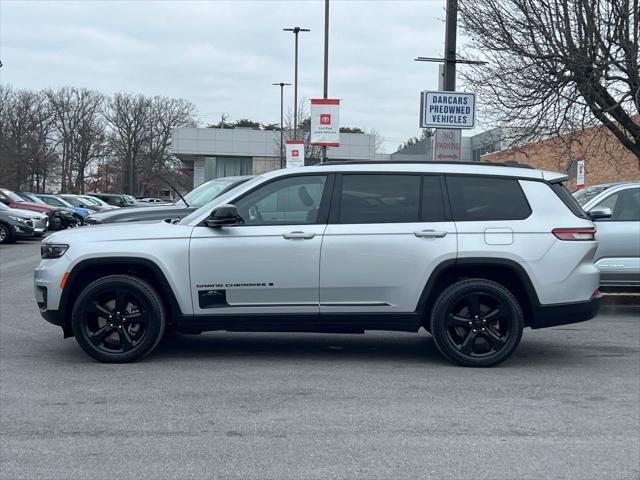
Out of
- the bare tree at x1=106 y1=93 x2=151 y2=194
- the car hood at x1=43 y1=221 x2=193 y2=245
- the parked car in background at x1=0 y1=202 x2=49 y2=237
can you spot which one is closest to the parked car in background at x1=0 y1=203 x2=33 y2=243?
the parked car in background at x1=0 y1=202 x2=49 y2=237

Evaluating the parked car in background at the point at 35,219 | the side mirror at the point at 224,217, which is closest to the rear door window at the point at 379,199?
the side mirror at the point at 224,217

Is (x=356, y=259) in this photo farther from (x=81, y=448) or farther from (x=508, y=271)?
(x=81, y=448)

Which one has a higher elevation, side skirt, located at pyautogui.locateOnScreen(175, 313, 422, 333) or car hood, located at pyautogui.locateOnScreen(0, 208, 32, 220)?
car hood, located at pyautogui.locateOnScreen(0, 208, 32, 220)

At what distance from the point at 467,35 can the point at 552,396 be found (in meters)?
13.7

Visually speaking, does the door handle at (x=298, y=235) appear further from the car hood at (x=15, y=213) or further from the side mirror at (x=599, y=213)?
the car hood at (x=15, y=213)

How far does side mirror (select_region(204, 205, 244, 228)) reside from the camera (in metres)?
7.06

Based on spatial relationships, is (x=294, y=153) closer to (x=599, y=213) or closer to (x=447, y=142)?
(x=447, y=142)

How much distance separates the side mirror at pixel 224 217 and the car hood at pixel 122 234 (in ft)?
0.76

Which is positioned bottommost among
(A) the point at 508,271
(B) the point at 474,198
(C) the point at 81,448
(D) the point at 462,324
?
(C) the point at 81,448

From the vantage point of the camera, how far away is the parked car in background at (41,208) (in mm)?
27531

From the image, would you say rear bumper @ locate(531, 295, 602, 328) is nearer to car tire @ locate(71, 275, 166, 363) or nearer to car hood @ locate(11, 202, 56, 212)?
car tire @ locate(71, 275, 166, 363)

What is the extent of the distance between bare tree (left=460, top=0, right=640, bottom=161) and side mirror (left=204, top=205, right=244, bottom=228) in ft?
38.7

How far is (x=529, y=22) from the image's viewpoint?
57.2 ft

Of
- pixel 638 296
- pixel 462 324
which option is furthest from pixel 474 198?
pixel 638 296
